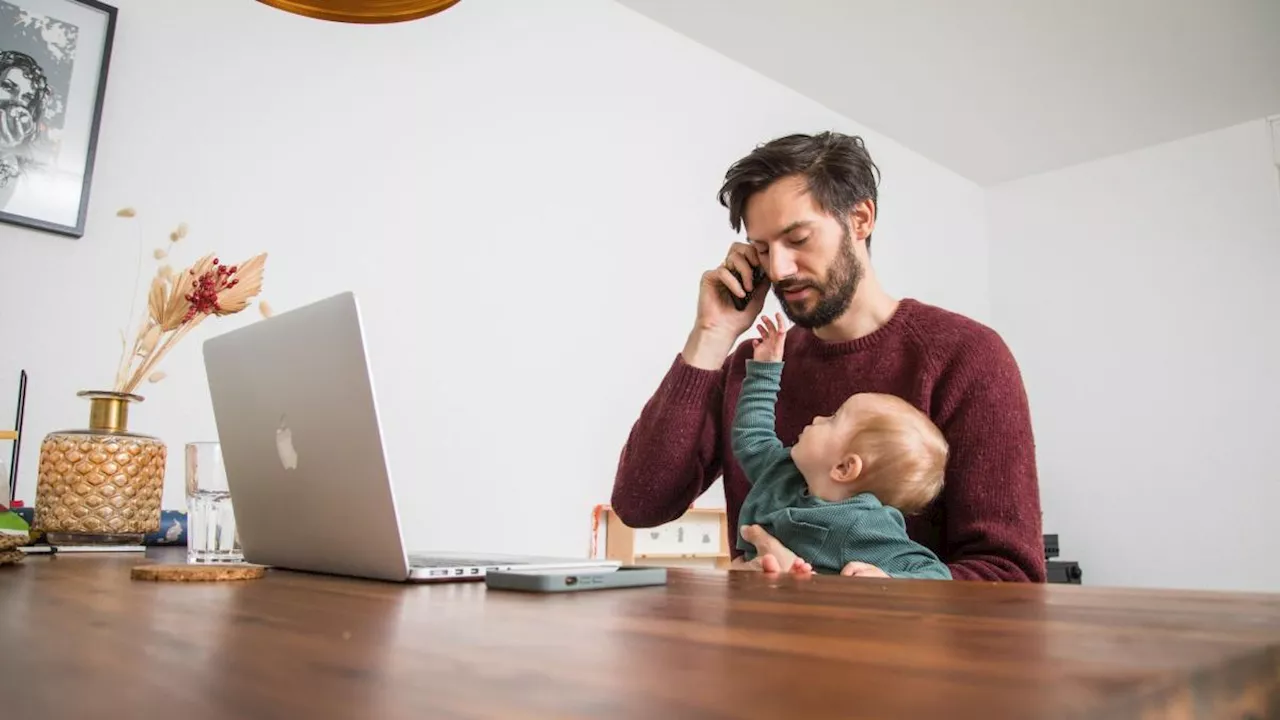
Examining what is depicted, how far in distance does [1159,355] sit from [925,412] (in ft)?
10.3

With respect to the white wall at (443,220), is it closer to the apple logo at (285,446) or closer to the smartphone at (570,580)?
the apple logo at (285,446)

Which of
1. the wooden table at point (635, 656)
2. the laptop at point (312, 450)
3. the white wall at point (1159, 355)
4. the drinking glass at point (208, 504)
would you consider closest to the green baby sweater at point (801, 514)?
the laptop at point (312, 450)

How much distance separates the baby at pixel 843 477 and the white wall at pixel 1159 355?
9.89 ft

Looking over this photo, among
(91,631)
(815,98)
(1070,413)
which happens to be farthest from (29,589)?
(1070,413)

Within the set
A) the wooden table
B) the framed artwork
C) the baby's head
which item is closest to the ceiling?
the framed artwork

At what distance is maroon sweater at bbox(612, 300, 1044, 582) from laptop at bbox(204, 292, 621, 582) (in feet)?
2.37

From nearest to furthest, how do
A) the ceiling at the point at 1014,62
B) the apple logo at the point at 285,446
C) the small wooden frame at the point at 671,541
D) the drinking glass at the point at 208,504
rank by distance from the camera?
the apple logo at the point at 285,446, the drinking glass at the point at 208,504, the small wooden frame at the point at 671,541, the ceiling at the point at 1014,62

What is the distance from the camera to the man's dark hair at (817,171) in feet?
5.35

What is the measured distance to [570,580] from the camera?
65cm

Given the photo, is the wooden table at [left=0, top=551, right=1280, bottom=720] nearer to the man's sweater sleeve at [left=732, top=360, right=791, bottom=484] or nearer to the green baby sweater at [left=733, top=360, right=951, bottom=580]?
the green baby sweater at [left=733, top=360, right=951, bottom=580]

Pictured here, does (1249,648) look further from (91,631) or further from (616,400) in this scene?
(616,400)

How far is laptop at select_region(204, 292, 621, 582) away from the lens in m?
0.72

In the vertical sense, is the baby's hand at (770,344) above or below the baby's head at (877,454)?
above

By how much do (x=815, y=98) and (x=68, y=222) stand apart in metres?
2.89
